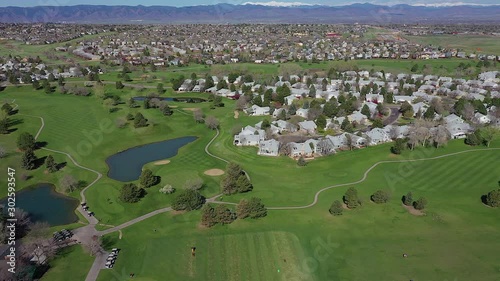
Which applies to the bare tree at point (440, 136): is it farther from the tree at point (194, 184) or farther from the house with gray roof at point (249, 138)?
the tree at point (194, 184)

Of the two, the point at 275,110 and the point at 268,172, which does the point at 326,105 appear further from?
the point at 268,172

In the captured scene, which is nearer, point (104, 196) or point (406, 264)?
point (406, 264)

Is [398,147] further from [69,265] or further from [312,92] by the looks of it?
[69,265]

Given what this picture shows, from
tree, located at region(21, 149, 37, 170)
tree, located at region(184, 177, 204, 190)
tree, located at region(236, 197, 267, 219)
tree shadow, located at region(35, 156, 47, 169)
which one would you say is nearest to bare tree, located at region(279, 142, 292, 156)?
tree, located at region(184, 177, 204, 190)

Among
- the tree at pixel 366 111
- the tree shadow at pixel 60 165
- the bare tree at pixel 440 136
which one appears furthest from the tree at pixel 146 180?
the tree at pixel 366 111

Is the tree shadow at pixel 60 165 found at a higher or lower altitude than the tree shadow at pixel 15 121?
lower

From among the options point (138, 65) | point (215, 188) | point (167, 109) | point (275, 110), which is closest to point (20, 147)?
point (167, 109)

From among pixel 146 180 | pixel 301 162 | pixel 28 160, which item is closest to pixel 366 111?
pixel 301 162
